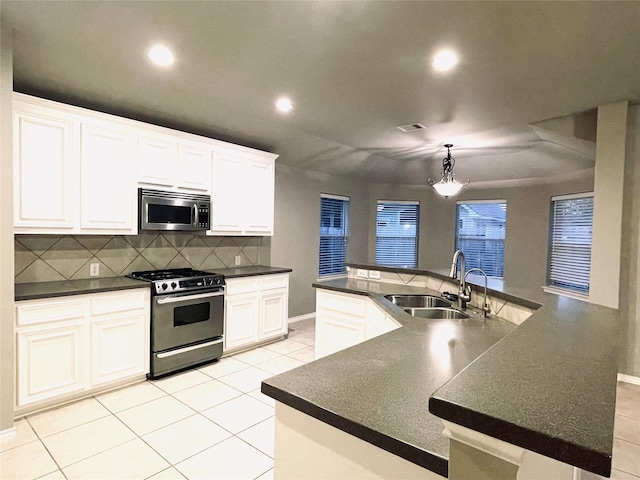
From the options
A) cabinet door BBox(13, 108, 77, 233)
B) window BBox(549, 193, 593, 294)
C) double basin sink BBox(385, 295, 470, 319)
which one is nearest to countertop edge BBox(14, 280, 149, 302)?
cabinet door BBox(13, 108, 77, 233)

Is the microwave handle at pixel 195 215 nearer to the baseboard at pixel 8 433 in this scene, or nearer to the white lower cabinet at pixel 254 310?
the white lower cabinet at pixel 254 310

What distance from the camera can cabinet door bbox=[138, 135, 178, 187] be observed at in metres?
3.45

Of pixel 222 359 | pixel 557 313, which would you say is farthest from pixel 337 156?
pixel 557 313

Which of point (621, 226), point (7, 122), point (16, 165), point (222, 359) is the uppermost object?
point (7, 122)

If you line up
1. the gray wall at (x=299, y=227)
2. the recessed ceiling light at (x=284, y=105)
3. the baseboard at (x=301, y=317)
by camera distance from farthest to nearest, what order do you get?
the baseboard at (x=301, y=317), the gray wall at (x=299, y=227), the recessed ceiling light at (x=284, y=105)

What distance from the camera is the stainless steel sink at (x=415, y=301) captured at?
9.53 ft

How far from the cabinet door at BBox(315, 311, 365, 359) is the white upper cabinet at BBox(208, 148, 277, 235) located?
1.63 meters

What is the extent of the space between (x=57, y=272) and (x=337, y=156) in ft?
12.1

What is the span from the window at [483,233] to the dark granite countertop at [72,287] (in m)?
5.50

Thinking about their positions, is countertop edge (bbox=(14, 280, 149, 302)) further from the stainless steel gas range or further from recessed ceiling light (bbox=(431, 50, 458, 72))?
recessed ceiling light (bbox=(431, 50, 458, 72))

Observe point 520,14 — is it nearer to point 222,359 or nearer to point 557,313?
point 557,313

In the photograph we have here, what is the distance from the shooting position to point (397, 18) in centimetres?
189

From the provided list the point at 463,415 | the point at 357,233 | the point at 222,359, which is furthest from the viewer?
the point at 357,233

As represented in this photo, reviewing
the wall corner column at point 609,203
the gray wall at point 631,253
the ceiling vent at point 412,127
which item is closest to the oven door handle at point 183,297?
the ceiling vent at point 412,127
